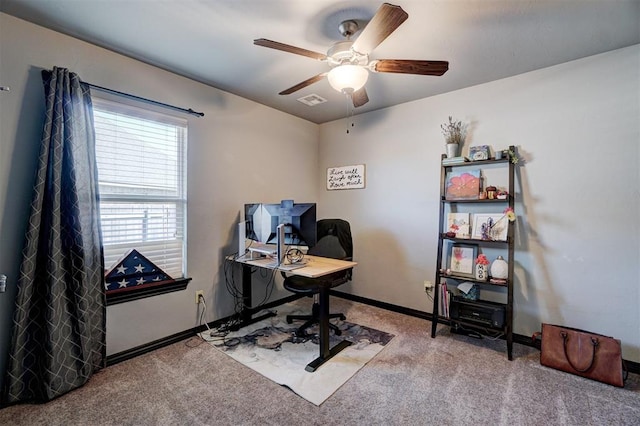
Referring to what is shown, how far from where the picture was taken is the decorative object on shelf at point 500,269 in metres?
2.44

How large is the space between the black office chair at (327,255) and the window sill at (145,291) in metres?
0.98

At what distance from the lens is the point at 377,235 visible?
353 centimetres

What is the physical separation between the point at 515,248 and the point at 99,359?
3.53m

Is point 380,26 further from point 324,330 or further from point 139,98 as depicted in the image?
point 324,330

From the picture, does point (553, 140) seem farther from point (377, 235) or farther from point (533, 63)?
point (377, 235)

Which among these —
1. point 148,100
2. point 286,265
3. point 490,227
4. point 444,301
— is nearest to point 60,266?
point 148,100

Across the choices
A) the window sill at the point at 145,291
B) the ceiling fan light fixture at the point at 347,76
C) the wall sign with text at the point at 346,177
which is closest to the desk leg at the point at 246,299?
the window sill at the point at 145,291

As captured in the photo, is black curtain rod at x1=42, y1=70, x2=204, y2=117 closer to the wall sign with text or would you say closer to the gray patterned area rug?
the wall sign with text

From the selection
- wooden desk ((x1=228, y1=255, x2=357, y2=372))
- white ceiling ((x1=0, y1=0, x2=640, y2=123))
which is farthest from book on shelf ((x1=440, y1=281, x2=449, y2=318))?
white ceiling ((x1=0, y1=0, x2=640, y2=123))

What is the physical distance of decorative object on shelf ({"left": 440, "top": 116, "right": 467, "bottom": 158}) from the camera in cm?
281

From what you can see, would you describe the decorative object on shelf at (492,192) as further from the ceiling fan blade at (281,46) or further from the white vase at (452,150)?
the ceiling fan blade at (281,46)

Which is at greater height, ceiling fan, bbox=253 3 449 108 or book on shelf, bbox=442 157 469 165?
ceiling fan, bbox=253 3 449 108

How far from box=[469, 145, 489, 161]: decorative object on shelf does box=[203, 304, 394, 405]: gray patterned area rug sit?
1.89m

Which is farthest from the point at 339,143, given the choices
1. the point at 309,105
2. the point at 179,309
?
the point at 179,309
